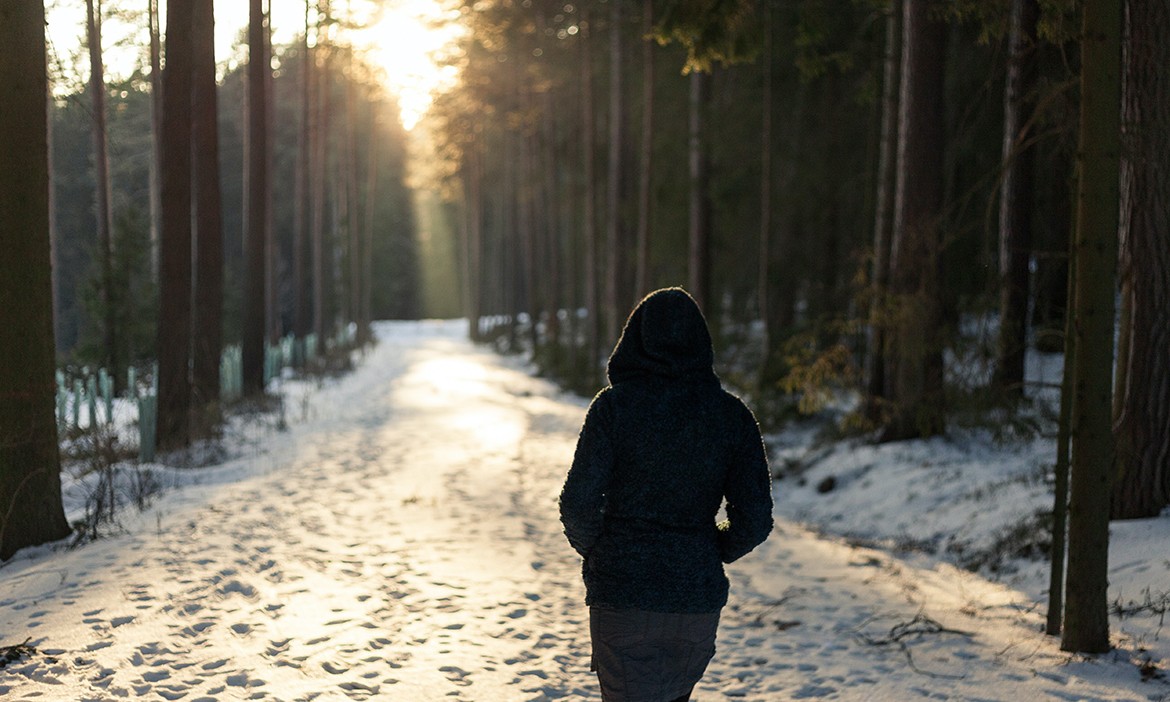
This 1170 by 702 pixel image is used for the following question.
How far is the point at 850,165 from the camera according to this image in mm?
21281

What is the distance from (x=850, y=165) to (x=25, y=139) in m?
17.3

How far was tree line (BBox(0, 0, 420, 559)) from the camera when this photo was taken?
735 centimetres

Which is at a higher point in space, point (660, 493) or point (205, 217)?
point (205, 217)

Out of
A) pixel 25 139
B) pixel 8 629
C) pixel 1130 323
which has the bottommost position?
pixel 8 629

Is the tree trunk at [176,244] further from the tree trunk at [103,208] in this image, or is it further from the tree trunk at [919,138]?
the tree trunk at [919,138]

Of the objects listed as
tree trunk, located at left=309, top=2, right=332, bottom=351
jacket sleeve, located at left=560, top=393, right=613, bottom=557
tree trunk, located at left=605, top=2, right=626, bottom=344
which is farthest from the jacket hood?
tree trunk, located at left=309, top=2, right=332, bottom=351

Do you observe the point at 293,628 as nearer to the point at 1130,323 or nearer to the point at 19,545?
the point at 19,545

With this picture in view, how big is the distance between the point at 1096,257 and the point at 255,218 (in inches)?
760

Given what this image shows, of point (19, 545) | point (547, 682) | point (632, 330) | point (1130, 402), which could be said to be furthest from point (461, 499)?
point (632, 330)

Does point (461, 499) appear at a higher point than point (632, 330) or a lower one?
lower

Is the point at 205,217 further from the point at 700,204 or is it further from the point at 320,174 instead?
the point at 320,174

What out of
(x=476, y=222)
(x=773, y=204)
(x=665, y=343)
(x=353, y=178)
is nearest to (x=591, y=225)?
(x=773, y=204)

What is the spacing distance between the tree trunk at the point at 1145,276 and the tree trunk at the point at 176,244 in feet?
36.2

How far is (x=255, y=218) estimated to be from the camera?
71.9ft
